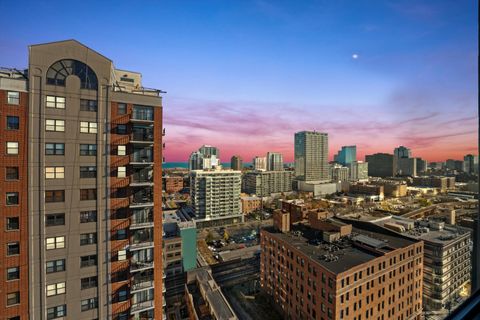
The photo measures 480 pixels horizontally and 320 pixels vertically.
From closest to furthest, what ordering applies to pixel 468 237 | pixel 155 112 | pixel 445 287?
1. pixel 155 112
2. pixel 445 287
3. pixel 468 237

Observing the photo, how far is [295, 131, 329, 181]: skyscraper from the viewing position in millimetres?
56344

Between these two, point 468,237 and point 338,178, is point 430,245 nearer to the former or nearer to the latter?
point 468,237

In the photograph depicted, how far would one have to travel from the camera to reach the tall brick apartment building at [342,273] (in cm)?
903

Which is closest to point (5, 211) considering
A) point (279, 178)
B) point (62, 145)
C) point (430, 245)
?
point (62, 145)

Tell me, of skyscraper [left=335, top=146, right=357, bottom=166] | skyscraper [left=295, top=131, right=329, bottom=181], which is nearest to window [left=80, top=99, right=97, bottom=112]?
skyscraper [left=295, top=131, right=329, bottom=181]

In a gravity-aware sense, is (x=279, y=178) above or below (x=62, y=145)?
below

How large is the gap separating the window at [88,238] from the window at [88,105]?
108 inches

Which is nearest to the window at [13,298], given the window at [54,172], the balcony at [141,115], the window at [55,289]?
the window at [55,289]

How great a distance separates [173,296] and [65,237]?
9985 mm

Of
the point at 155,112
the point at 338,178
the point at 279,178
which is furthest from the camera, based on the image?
the point at 338,178

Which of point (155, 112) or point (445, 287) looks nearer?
point (155, 112)

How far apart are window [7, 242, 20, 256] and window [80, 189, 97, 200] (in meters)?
1.38

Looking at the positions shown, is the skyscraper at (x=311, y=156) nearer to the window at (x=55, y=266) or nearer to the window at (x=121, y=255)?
the window at (x=121, y=255)

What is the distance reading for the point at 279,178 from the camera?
4741 cm
